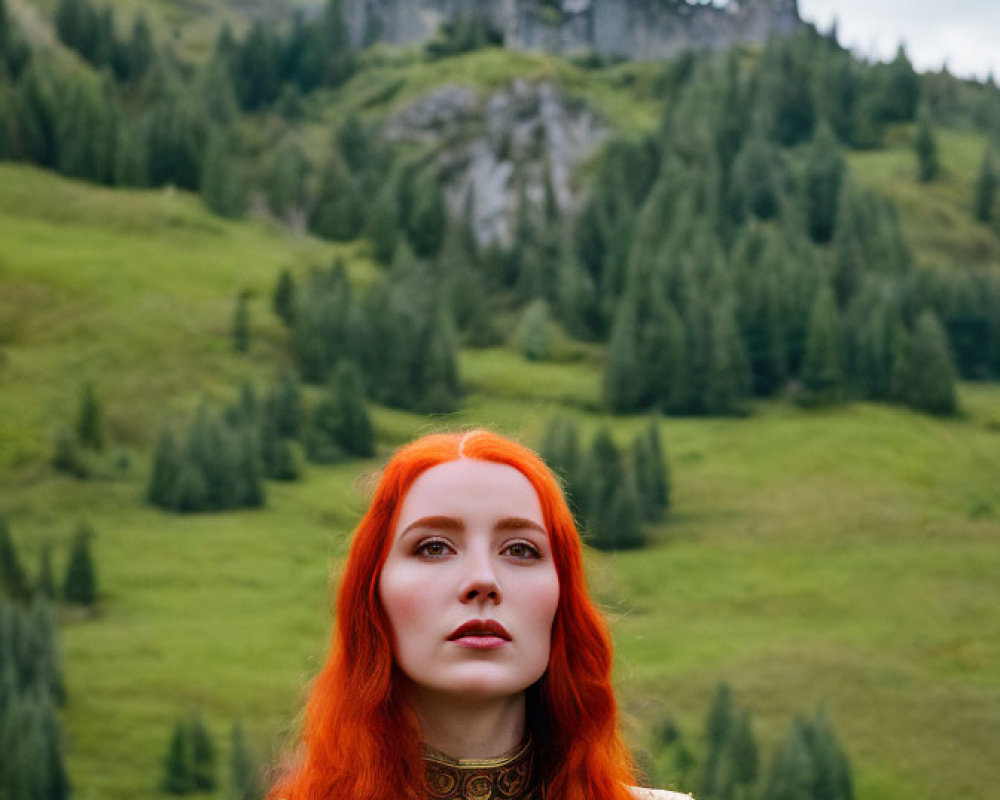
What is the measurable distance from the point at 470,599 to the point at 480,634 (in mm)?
143

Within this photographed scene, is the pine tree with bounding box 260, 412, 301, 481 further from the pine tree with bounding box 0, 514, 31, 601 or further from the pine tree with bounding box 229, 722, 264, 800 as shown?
the pine tree with bounding box 229, 722, 264, 800

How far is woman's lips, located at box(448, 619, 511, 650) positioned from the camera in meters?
5.94

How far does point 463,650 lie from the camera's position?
5953mm

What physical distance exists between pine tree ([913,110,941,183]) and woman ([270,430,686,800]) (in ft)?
657

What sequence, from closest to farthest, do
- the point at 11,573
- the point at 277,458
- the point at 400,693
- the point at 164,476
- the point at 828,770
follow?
the point at 400,693
the point at 828,770
the point at 11,573
the point at 164,476
the point at 277,458

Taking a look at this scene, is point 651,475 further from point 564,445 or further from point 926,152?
point 926,152

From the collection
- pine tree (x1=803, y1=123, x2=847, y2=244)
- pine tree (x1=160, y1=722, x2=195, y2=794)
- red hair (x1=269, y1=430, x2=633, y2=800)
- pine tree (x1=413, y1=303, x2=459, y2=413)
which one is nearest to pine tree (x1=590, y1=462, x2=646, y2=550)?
pine tree (x1=413, y1=303, x2=459, y2=413)

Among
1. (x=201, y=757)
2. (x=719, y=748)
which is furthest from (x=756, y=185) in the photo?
(x=201, y=757)

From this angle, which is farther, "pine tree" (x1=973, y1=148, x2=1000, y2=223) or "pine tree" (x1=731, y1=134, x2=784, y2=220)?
"pine tree" (x1=973, y1=148, x2=1000, y2=223)

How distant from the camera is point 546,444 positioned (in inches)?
4729

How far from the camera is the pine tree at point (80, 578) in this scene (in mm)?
99062

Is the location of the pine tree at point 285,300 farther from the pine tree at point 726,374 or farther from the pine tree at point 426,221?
the pine tree at point 426,221

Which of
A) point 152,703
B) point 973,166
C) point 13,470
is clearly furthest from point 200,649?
point 973,166

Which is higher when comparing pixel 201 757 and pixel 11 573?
pixel 11 573
